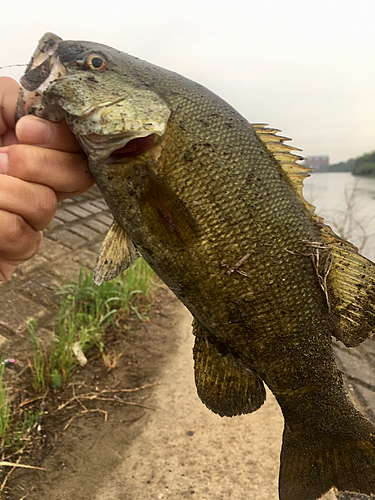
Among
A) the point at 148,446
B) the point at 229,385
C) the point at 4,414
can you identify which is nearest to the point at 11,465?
the point at 4,414

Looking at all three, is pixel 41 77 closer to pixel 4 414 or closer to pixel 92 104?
pixel 92 104

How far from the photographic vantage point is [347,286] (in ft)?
4.79

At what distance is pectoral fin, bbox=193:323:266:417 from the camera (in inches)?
61.5

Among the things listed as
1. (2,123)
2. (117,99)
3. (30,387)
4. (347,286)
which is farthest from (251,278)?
(30,387)

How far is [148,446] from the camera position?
280cm

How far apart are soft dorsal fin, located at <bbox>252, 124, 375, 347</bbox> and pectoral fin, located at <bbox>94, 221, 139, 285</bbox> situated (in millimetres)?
707

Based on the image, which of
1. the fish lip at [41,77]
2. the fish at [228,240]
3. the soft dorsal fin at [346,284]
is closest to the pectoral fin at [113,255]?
the fish at [228,240]

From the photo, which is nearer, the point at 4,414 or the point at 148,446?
the point at 4,414

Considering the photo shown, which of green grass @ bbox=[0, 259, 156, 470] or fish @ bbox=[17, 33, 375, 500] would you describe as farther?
green grass @ bbox=[0, 259, 156, 470]

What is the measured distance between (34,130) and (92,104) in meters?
0.24

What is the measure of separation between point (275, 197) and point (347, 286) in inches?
17.0

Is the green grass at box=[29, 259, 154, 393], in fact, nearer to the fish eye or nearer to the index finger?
the index finger

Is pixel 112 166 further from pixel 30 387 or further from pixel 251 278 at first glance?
pixel 30 387

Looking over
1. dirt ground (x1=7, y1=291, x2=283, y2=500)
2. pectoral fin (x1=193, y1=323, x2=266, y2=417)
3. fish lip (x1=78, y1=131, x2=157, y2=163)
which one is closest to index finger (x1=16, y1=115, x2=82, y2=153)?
fish lip (x1=78, y1=131, x2=157, y2=163)
